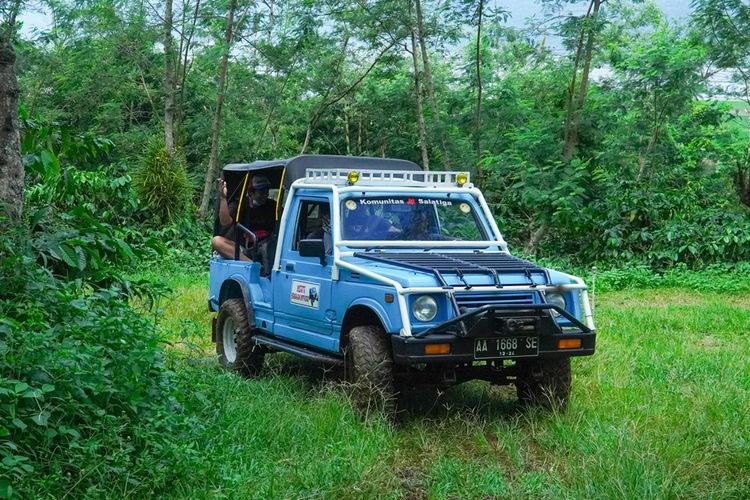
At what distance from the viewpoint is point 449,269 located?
6.89m

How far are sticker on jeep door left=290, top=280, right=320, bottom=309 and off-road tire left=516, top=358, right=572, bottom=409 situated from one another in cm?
171

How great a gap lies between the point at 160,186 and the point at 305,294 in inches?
518

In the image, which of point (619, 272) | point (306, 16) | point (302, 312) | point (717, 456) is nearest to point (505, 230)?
point (619, 272)

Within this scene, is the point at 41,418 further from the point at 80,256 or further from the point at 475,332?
the point at 475,332

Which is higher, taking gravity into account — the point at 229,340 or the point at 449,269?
the point at 449,269

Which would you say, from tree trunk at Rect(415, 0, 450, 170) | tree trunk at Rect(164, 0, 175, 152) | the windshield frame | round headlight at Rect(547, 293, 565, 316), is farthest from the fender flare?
tree trunk at Rect(164, 0, 175, 152)

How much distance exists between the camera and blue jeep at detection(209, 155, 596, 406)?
6.60 m

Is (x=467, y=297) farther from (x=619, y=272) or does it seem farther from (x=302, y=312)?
(x=619, y=272)

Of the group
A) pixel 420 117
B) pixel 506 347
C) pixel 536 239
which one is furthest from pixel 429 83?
pixel 506 347

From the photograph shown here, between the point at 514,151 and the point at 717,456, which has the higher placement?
the point at 514,151

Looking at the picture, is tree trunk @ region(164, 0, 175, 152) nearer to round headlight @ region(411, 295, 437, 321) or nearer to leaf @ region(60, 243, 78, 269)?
round headlight @ region(411, 295, 437, 321)

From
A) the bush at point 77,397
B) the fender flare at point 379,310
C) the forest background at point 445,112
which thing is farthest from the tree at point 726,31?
the bush at point 77,397

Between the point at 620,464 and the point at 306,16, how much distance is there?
1723 centimetres

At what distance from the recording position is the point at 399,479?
18.5 feet
